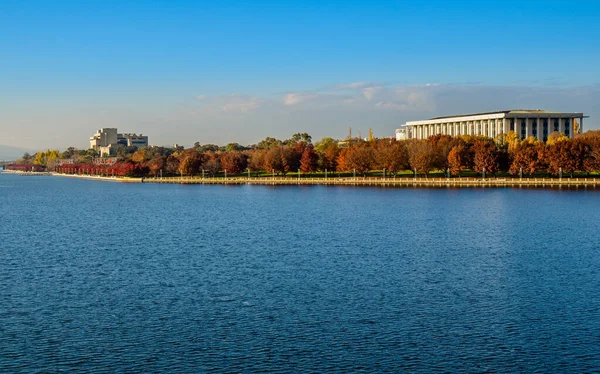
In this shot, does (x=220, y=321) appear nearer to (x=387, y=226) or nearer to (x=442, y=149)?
(x=387, y=226)

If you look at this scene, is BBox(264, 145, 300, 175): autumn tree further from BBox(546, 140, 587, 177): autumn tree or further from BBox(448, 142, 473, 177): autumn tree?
BBox(546, 140, 587, 177): autumn tree

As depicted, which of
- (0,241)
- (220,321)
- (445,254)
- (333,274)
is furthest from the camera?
(0,241)

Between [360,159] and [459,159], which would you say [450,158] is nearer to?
[459,159]

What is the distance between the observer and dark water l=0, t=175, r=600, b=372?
27500 mm

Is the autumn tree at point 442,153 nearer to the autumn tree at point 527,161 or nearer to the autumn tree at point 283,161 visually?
the autumn tree at point 527,161

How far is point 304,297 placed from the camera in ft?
120

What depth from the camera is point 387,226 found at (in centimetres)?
6925

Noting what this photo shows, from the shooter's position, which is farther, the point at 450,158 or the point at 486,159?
the point at 450,158

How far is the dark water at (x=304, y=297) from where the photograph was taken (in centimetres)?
2750

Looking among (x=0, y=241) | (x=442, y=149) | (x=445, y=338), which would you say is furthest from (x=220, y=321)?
(x=442, y=149)

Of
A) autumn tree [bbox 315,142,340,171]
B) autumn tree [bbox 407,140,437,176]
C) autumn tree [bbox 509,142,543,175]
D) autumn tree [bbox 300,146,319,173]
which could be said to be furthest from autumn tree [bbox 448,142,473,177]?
autumn tree [bbox 300,146,319,173]

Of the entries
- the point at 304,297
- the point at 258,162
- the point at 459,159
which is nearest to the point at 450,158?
the point at 459,159

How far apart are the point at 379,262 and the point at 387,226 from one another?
73.5 ft

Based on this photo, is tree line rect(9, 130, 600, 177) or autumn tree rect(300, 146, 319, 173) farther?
autumn tree rect(300, 146, 319, 173)
